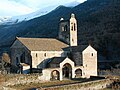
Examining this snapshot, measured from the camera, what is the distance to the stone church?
47969 mm

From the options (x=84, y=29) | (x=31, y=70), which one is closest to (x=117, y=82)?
(x=31, y=70)

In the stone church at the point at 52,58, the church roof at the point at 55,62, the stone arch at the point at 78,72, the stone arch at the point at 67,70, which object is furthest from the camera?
the stone arch at the point at 78,72

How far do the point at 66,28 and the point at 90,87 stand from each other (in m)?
18.6

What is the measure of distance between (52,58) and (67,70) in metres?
3.05

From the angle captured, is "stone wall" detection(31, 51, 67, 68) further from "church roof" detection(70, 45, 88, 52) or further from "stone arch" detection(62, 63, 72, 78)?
"church roof" detection(70, 45, 88, 52)

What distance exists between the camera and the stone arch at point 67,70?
164 feet

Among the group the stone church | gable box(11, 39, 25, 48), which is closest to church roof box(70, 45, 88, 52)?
the stone church

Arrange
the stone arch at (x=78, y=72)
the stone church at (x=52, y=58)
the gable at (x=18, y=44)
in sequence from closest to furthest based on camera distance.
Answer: the stone church at (x=52, y=58) → the gable at (x=18, y=44) → the stone arch at (x=78, y=72)

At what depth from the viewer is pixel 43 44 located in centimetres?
5106

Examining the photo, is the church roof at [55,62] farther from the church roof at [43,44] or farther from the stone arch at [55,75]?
the church roof at [43,44]

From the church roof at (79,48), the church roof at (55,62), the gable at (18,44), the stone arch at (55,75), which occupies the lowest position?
the stone arch at (55,75)

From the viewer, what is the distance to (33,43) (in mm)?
50156

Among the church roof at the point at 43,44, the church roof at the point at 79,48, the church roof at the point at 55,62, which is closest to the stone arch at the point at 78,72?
the church roof at the point at 79,48

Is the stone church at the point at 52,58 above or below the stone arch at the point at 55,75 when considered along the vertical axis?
above
